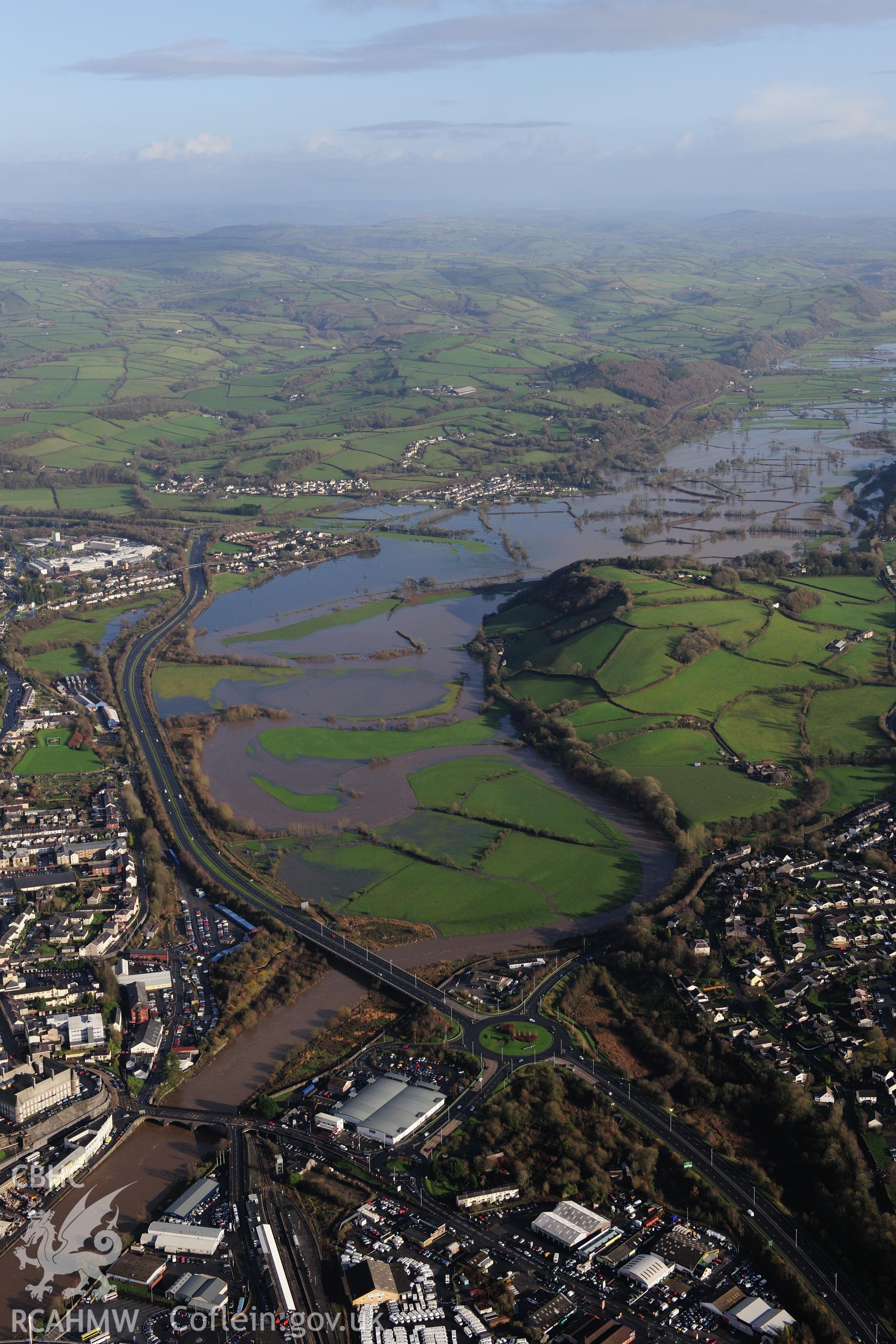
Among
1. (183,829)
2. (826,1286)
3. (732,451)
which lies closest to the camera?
(826,1286)

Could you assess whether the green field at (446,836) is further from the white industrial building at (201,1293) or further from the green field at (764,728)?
the white industrial building at (201,1293)

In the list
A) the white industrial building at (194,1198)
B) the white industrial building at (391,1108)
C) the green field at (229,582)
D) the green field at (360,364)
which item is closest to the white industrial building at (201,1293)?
the white industrial building at (194,1198)

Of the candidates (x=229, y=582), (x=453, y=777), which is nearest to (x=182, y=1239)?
(x=453, y=777)

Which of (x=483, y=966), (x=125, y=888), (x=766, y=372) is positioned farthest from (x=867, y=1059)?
(x=766, y=372)

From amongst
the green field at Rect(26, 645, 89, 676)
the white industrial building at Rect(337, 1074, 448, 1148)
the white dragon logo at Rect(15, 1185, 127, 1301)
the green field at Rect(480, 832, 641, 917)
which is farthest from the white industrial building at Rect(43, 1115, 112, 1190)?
the green field at Rect(26, 645, 89, 676)

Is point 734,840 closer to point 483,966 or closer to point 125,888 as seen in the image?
point 483,966

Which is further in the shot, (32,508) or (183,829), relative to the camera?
(32,508)

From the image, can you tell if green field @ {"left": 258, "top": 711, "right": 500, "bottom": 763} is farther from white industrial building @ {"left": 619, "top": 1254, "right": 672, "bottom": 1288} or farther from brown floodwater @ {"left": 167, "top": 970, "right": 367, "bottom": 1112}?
white industrial building @ {"left": 619, "top": 1254, "right": 672, "bottom": 1288}
